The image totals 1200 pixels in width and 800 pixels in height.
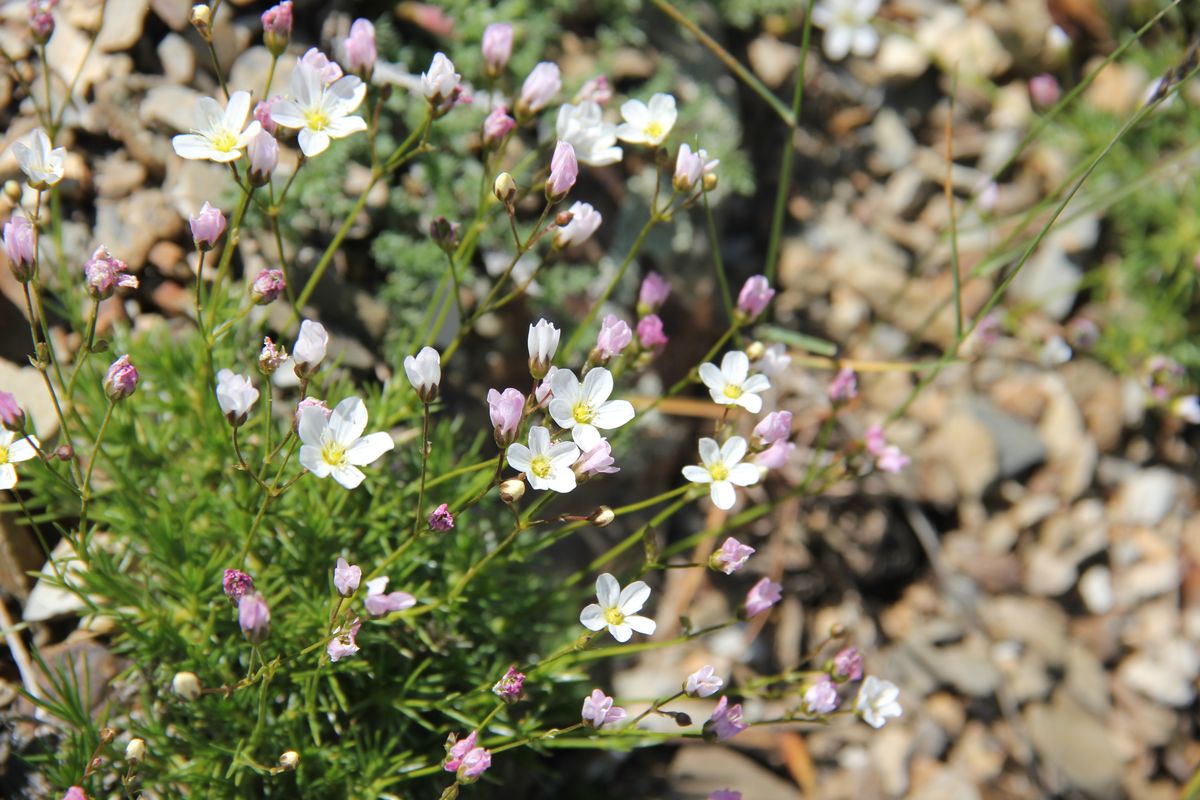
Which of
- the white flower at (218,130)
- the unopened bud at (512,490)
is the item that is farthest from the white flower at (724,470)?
the white flower at (218,130)

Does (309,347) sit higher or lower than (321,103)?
lower

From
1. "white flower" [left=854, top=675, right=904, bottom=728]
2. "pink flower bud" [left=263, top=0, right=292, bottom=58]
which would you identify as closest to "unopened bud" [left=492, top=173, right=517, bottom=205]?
"pink flower bud" [left=263, top=0, right=292, bottom=58]

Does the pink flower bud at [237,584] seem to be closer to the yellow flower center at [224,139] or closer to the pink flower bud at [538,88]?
the yellow flower center at [224,139]

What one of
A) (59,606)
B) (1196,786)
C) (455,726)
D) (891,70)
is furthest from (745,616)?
(891,70)

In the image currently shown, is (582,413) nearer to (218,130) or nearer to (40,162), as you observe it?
(218,130)

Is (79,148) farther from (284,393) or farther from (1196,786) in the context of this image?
(1196,786)

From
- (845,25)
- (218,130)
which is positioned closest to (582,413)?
(218,130)
